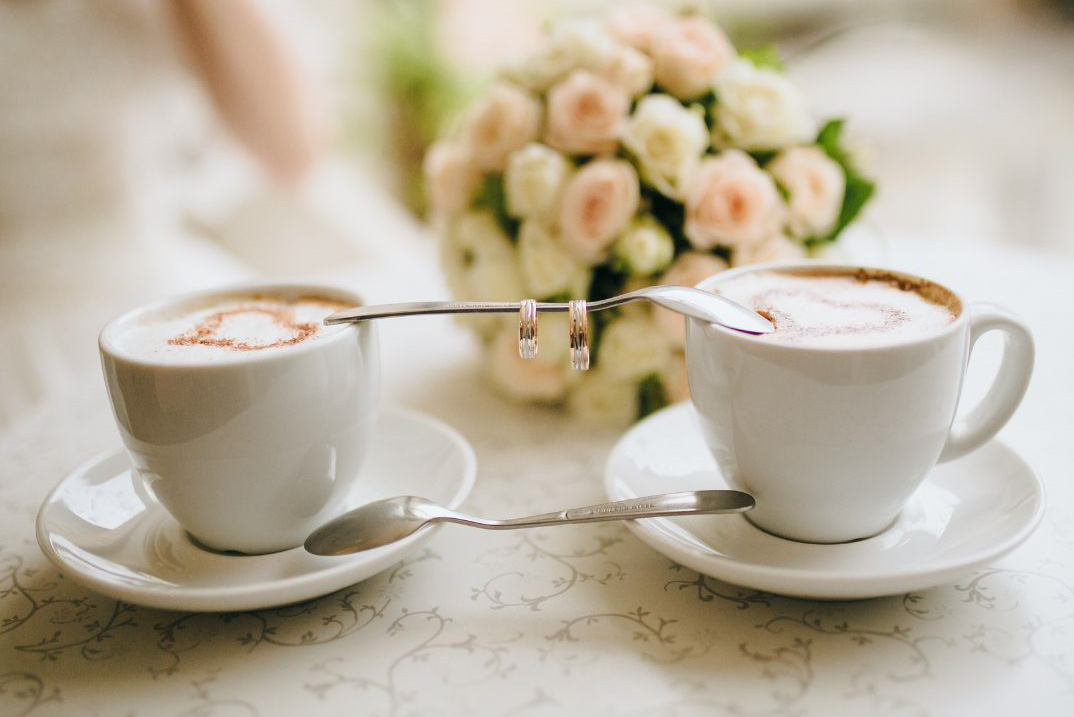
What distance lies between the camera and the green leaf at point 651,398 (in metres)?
1.00

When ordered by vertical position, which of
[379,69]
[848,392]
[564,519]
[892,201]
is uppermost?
[379,69]

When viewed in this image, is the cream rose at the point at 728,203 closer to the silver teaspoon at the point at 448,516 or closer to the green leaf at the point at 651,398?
the green leaf at the point at 651,398

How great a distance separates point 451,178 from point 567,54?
0.68 feet

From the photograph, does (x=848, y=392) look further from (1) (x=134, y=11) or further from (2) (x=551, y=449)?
(1) (x=134, y=11)

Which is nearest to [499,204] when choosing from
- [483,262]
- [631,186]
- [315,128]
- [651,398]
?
[483,262]

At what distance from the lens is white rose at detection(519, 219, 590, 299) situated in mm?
954

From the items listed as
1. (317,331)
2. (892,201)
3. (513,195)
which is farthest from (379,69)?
(317,331)

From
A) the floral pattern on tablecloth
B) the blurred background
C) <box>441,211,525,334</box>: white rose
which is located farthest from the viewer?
the blurred background

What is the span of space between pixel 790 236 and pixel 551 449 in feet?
1.25

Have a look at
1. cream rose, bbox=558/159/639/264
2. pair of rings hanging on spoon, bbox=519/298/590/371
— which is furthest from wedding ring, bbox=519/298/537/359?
cream rose, bbox=558/159/639/264

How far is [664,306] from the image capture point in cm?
67

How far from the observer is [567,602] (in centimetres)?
66

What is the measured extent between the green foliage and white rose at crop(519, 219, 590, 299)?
7cm

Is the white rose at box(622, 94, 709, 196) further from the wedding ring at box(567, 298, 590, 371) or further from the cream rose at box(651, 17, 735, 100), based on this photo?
the wedding ring at box(567, 298, 590, 371)
